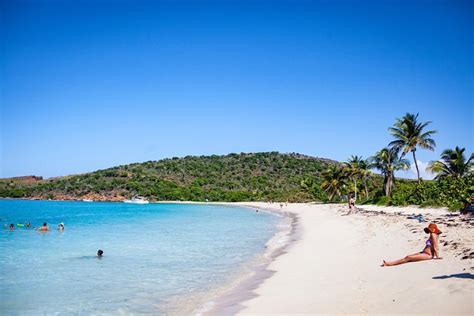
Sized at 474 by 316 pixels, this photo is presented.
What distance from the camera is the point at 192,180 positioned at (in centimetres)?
11844

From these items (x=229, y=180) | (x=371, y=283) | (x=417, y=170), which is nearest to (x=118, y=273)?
(x=371, y=283)

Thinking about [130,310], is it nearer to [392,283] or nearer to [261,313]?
[261,313]

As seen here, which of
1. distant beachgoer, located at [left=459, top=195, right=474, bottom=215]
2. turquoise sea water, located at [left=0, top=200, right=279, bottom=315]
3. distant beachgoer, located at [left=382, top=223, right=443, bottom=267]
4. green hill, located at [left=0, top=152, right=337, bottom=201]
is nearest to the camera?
turquoise sea water, located at [left=0, top=200, right=279, bottom=315]

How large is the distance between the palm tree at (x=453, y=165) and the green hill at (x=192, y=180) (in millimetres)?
51945

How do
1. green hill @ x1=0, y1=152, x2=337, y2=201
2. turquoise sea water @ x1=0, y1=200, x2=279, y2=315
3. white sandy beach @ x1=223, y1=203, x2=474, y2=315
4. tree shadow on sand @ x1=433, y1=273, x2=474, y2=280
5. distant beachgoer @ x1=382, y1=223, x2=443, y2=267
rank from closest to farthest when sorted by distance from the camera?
white sandy beach @ x1=223, y1=203, x2=474, y2=315 < tree shadow on sand @ x1=433, y1=273, x2=474, y2=280 < turquoise sea water @ x1=0, y1=200, x2=279, y2=315 < distant beachgoer @ x1=382, y1=223, x2=443, y2=267 < green hill @ x1=0, y1=152, x2=337, y2=201

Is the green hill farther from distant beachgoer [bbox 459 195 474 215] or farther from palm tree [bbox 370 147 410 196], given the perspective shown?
distant beachgoer [bbox 459 195 474 215]

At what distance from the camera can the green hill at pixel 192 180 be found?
107438 millimetres

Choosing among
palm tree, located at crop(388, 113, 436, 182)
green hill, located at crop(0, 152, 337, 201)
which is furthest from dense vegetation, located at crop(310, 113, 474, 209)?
green hill, located at crop(0, 152, 337, 201)

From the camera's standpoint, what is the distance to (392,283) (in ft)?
30.2

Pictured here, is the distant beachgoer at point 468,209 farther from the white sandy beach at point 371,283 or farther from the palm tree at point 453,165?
the palm tree at point 453,165

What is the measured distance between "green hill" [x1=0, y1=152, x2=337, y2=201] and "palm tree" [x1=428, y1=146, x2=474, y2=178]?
51.9 meters

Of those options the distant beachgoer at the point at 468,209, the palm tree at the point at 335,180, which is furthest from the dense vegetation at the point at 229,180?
the distant beachgoer at the point at 468,209

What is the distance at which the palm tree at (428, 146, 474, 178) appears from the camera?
4338cm

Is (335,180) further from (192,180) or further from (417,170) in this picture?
(192,180)
